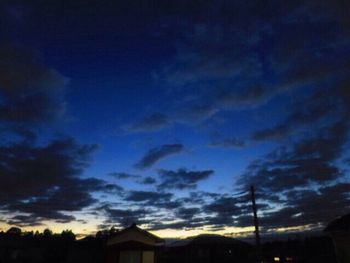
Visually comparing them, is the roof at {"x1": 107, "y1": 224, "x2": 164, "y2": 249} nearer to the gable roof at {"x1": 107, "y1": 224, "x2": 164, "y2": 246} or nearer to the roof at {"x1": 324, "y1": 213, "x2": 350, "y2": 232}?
the gable roof at {"x1": 107, "y1": 224, "x2": 164, "y2": 246}

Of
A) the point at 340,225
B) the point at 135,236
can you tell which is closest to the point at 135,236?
the point at 135,236

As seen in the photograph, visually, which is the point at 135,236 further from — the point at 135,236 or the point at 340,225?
the point at 340,225

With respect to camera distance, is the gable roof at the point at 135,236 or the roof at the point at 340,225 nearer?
the roof at the point at 340,225

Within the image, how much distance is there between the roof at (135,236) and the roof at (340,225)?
67.8 ft

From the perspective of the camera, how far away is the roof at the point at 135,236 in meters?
37.7

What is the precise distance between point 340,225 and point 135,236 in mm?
24250

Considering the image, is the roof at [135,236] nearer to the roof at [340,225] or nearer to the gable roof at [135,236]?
the gable roof at [135,236]

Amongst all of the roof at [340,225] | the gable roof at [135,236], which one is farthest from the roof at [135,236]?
the roof at [340,225]

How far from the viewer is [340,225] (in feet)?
97.5

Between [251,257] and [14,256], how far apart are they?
4411cm

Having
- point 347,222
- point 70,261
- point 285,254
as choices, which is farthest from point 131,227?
point 285,254

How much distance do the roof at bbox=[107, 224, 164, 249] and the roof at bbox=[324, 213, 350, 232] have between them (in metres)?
A: 20.7

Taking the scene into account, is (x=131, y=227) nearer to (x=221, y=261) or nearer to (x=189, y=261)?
(x=189, y=261)

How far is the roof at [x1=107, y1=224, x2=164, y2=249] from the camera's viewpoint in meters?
37.7
